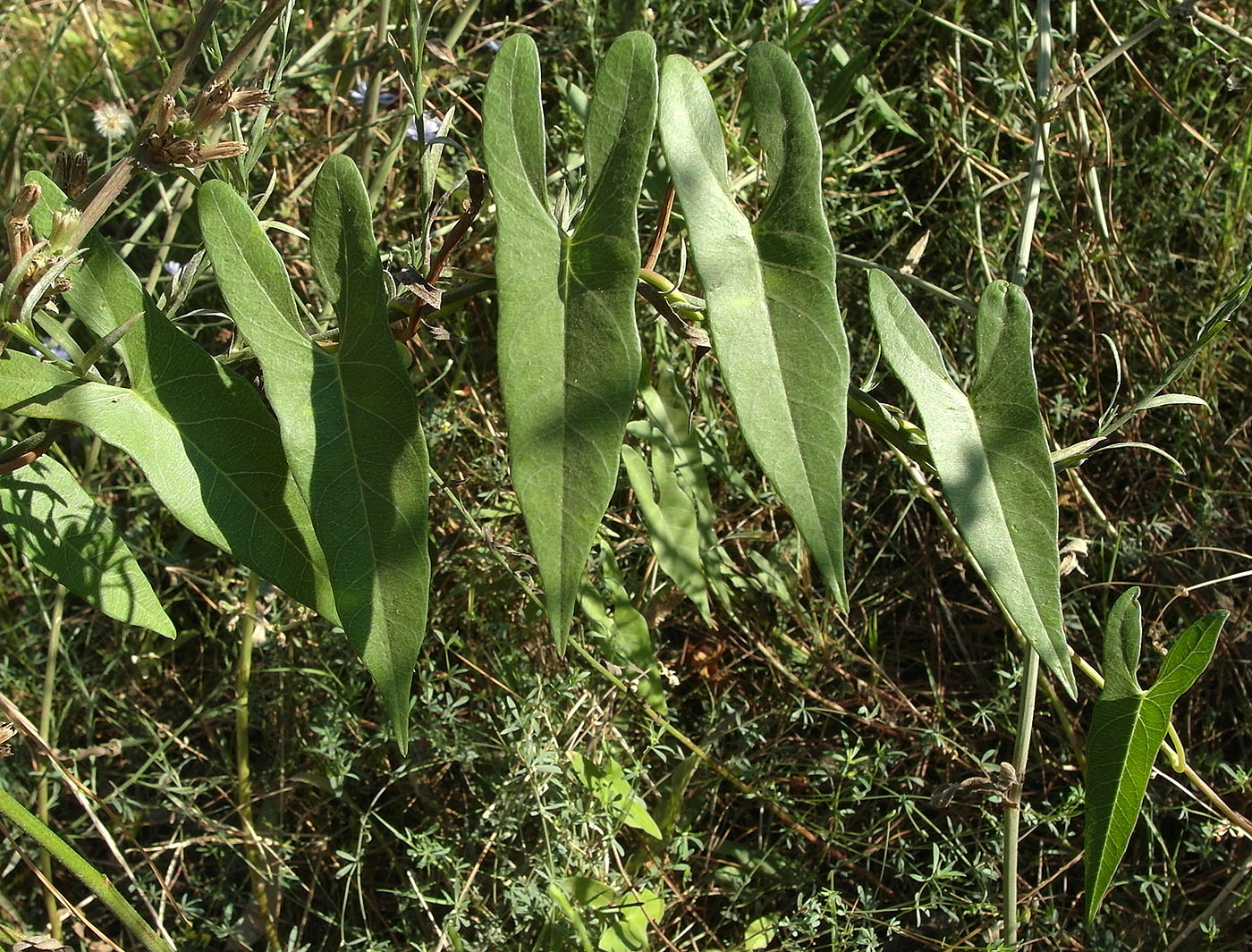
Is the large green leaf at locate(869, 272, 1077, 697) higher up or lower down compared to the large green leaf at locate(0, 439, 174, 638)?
higher up

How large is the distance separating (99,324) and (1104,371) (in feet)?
5.18

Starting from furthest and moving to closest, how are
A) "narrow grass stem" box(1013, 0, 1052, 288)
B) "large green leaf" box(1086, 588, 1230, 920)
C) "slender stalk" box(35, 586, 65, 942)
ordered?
1. "slender stalk" box(35, 586, 65, 942)
2. "narrow grass stem" box(1013, 0, 1052, 288)
3. "large green leaf" box(1086, 588, 1230, 920)

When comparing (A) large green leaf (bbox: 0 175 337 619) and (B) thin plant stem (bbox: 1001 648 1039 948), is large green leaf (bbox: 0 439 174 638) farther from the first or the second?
(B) thin plant stem (bbox: 1001 648 1039 948)

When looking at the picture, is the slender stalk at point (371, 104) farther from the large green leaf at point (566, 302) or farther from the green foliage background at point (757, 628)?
the large green leaf at point (566, 302)

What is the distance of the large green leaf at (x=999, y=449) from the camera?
0.76 m

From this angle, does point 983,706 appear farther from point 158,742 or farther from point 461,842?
point 158,742

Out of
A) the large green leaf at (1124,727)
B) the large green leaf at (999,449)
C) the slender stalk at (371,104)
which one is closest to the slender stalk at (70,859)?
the large green leaf at (999,449)

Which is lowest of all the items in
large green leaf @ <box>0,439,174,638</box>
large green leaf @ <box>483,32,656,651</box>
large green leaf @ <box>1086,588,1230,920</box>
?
large green leaf @ <box>1086,588,1230,920</box>

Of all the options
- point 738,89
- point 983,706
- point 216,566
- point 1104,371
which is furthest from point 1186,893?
point 216,566

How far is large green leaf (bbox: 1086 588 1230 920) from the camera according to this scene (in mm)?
1020

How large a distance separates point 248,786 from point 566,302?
1126 millimetres

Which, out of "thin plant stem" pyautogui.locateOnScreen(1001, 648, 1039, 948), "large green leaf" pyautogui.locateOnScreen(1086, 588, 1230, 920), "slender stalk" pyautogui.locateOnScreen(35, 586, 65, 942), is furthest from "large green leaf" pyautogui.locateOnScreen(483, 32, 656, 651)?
"slender stalk" pyautogui.locateOnScreen(35, 586, 65, 942)

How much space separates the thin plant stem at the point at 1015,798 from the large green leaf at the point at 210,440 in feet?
2.72

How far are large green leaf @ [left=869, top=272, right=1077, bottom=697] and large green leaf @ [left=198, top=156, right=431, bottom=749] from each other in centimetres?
37
